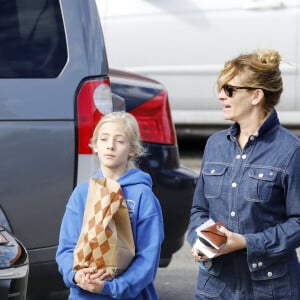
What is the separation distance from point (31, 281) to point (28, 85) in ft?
2.92

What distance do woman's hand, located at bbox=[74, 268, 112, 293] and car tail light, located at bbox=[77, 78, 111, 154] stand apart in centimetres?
121

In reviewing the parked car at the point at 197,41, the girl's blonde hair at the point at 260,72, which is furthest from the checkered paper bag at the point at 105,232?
the parked car at the point at 197,41

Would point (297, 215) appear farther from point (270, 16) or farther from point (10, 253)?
point (270, 16)

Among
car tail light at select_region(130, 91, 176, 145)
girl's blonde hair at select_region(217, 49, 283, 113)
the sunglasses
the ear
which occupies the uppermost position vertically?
girl's blonde hair at select_region(217, 49, 283, 113)

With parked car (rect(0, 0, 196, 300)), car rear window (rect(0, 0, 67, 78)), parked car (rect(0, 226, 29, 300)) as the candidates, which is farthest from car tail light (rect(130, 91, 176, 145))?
parked car (rect(0, 226, 29, 300))

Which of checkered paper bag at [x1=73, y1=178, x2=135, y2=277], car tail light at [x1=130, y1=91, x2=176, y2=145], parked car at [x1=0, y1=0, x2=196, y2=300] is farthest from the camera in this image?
car tail light at [x1=130, y1=91, x2=176, y2=145]

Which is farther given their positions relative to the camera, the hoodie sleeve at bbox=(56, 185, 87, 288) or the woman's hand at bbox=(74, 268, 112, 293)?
the hoodie sleeve at bbox=(56, 185, 87, 288)

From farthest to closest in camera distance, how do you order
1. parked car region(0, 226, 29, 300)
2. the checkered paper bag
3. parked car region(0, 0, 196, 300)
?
parked car region(0, 0, 196, 300), the checkered paper bag, parked car region(0, 226, 29, 300)

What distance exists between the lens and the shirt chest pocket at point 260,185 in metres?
2.97

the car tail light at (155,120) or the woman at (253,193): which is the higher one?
the woman at (253,193)

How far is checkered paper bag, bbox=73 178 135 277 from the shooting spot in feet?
9.63

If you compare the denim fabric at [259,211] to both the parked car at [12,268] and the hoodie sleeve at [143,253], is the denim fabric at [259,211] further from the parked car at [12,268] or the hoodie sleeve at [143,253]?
the parked car at [12,268]

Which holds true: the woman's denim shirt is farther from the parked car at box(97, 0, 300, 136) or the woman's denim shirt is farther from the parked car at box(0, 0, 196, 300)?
the parked car at box(97, 0, 300, 136)

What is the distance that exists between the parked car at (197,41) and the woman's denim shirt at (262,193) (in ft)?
17.4
